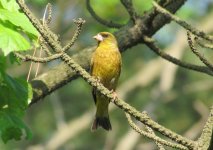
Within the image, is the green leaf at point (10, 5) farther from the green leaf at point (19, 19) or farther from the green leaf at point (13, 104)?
the green leaf at point (13, 104)

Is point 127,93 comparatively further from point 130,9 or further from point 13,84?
point 13,84

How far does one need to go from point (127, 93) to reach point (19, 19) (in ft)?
22.5

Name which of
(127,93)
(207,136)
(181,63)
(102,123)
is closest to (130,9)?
(181,63)

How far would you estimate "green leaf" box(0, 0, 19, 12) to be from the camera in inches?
121

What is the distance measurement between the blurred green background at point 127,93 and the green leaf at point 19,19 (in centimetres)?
565

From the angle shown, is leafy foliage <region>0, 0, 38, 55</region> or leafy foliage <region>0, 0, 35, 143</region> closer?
leafy foliage <region>0, 0, 38, 55</region>

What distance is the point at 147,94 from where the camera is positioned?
44.7 feet

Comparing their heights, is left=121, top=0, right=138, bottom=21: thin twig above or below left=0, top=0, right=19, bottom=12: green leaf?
below

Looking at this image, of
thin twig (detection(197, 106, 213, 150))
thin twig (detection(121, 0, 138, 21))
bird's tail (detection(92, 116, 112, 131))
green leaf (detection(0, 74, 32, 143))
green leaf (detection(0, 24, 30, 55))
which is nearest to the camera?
green leaf (detection(0, 24, 30, 55))

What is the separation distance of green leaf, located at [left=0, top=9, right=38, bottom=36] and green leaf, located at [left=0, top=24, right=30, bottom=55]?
0.22 ft

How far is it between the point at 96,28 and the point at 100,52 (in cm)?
475

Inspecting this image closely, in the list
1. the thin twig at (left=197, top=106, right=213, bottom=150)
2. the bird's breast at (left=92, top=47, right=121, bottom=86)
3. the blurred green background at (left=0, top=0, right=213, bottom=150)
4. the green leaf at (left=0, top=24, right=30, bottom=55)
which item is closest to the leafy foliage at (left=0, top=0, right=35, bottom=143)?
the green leaf at (left=0, top=24, right=30, bottom=55)

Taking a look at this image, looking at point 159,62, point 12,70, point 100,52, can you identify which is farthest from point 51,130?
point 100,52

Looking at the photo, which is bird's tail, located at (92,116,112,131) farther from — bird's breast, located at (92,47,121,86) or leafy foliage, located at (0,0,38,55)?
leafy foliage, located at (0,0,38,55)
